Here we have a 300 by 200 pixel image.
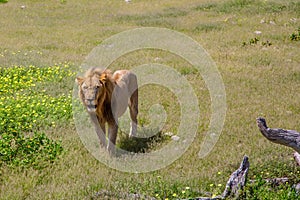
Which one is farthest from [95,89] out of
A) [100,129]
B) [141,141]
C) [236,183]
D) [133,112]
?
[236,183]

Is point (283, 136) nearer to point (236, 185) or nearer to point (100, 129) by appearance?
point (236, 185)

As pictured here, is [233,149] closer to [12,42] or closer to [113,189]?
[113,189]

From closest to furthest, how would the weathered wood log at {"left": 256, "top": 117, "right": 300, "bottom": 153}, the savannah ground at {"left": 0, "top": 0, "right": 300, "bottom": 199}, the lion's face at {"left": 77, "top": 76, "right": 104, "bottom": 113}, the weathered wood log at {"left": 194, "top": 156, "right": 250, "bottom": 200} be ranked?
the weathered wood log at {"left": 194, "top": 156, "right": 250, "bottom": 200}
the weathered wood log at {"left": 256, "top": 117, "right": 300, "bottom": 153}
the savannah ground at {"left": 0, "top": 0, "right": 300, "bottom": 199}
the lion's face at {"left": 77, "top": 76, "right": 104, "bottom": 113}

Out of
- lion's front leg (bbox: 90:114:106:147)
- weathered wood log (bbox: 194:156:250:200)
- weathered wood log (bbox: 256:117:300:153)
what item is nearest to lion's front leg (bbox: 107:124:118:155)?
lion's front leg (bbox: 90:114:106:147)

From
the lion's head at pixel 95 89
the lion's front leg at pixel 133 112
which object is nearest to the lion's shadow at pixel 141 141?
the lion's front leg at pixel 133 112

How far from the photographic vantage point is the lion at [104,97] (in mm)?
7912

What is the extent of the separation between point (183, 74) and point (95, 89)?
287 inches

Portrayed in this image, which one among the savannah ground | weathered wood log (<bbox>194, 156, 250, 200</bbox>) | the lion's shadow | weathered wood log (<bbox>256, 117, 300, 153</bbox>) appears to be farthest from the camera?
the lion's shadow

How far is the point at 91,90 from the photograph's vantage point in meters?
7.86

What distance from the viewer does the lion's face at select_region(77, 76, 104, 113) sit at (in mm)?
7867

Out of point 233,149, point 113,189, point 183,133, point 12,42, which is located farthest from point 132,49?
point 113,189

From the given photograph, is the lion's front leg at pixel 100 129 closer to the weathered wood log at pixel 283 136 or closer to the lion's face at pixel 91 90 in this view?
Result: the lion's face at pixel 91 90

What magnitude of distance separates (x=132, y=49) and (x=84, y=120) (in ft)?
26.9

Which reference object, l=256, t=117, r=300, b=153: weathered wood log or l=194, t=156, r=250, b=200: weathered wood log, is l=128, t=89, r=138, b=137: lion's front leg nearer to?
l=194, t=156, r=250, b=200: weathered wood log
